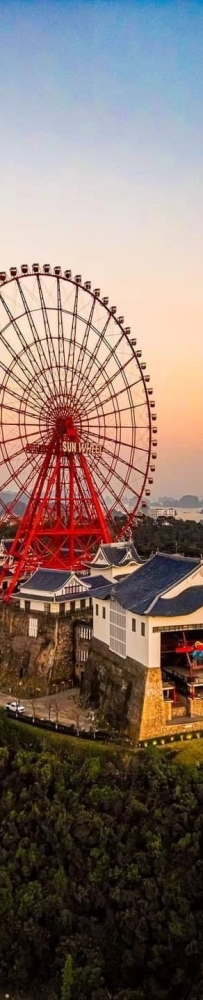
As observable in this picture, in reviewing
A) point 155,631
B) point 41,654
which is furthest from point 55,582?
point 155,631

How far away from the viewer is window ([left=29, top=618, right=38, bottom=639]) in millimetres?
29672

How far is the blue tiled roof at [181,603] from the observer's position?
22.3 metres

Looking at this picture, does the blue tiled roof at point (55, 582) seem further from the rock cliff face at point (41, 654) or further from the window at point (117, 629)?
the window at point (117, 629)

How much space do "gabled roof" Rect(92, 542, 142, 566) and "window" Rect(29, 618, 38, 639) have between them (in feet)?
13.8

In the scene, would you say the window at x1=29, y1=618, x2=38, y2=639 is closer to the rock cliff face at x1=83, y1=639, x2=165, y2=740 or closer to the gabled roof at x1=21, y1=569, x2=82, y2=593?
the gabled roof at x1=21, y1=569, x2=82, y2=593

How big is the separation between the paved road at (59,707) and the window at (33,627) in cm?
245

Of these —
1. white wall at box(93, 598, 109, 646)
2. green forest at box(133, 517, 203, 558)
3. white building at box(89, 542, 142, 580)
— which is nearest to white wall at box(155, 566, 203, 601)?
white wall at box(93, 598, 109, 646)

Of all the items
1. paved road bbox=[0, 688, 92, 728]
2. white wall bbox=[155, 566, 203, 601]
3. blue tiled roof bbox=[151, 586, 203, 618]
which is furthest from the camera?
paved road bbox=[0, 688, 92, 728]

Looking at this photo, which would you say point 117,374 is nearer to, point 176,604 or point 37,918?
→ point 176,604

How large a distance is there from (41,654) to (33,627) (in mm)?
1253

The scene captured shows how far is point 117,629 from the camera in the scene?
2558cm

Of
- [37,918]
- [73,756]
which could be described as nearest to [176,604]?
[73,756]

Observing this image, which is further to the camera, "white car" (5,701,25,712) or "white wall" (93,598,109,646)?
"white wall" (93,598,109,646)

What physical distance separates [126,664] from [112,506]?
48.8 feet
